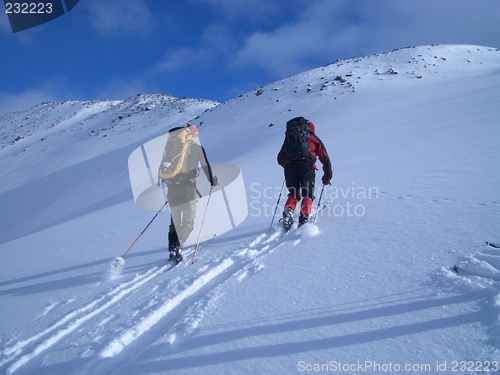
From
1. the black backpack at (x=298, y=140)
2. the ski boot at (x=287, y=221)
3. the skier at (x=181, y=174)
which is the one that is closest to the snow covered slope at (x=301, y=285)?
the ski boot at (x=287, y=221)

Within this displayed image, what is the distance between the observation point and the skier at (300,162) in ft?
14.8

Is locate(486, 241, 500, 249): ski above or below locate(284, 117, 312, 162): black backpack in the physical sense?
below

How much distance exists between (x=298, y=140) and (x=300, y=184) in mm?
733

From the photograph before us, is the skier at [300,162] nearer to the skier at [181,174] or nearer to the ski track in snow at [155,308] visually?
the ski track in snow at [155,308]

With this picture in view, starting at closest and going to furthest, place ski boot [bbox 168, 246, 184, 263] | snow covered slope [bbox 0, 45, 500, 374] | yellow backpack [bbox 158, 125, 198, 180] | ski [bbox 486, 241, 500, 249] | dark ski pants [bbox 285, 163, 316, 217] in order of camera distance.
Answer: snow covered slope [bbox 0, 45, 500, 374], ski [bbox 486, 241, 500, 249], ski boot [bbox 168, 246, 184, 263], yellow backpack [bbox 158, 125, 198, 180], dark ski pants [bbox 285, 163, 316, 217]

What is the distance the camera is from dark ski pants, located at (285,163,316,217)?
182 inches

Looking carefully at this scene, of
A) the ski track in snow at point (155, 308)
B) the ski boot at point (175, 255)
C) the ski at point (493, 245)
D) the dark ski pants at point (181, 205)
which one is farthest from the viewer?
the dark ski pants at point (181, 205)

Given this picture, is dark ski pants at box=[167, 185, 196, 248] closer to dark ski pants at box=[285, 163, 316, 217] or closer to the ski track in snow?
the ski track in snow

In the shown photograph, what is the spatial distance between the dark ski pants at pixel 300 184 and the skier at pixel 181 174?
1.43 metres

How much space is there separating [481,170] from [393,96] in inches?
735

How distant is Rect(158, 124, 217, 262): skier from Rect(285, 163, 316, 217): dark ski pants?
4.70 feet

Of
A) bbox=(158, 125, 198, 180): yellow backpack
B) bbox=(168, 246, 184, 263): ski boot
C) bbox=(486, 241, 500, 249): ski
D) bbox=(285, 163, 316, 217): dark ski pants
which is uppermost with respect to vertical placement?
bbox=(158, 125, 198, 180): yellow backpack

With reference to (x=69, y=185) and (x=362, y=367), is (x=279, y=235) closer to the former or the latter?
(x=362, y=367)

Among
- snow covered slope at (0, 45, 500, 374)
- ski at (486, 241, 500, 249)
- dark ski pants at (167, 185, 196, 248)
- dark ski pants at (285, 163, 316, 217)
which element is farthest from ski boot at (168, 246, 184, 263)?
ski at (486, 241, 500, 249)
